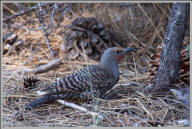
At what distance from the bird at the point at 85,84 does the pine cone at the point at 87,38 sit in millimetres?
1339

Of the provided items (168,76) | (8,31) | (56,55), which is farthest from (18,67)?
(168,76)

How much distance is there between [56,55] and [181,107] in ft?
9.44

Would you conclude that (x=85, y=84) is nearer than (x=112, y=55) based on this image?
Yes

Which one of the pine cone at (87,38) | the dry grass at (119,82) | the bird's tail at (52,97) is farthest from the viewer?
the pine cone at (87,38)

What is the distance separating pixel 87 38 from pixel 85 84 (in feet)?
6.76

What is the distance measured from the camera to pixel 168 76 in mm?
2904

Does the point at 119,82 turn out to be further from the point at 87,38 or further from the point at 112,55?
the point at 87,38

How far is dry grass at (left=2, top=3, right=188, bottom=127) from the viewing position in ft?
8.18

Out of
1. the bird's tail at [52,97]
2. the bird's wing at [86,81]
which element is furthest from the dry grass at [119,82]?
the bird's wing at [86,81]

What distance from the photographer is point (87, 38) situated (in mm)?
4918

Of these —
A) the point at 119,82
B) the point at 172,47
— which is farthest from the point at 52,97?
the point at 172,47

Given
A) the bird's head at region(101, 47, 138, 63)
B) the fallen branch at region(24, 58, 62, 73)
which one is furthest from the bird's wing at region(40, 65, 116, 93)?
the fallen branch at region(24, 58, 62, 73)

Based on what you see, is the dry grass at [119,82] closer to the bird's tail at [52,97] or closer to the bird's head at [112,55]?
the bird's tail at [52,97]

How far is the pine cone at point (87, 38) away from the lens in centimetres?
482
